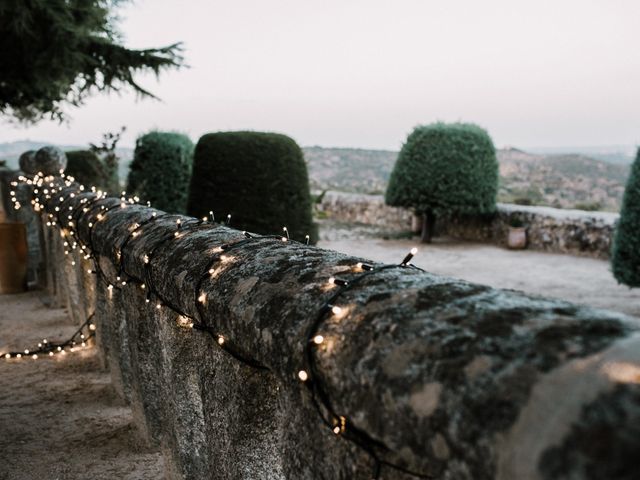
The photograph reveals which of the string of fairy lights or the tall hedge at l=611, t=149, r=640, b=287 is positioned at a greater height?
the string of fairy lights

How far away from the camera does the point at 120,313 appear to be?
358 cm

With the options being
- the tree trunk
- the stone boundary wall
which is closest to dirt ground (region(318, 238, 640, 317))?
the tree trunk

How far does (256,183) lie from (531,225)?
787 cm

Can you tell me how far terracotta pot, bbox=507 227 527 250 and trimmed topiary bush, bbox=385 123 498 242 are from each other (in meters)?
0.95

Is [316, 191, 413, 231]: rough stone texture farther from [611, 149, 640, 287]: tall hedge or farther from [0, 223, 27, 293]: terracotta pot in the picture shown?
[0, 223, 27, 293]: terracotta pot

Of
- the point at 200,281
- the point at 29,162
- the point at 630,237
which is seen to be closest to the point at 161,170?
the point at 29,162

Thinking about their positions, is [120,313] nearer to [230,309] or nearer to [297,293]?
[230,309]

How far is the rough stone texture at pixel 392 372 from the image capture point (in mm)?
697

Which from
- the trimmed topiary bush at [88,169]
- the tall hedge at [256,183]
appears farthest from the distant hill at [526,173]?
the tall hedge at [256,183]

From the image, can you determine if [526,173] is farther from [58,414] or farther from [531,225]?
[58,414]

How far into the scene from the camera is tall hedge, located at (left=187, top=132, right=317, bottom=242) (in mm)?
9188

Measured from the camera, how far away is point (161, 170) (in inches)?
509

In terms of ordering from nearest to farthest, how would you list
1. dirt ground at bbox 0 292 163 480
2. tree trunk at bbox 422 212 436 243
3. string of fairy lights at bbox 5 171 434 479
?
string of fairy lights at bbox 5 171 434 479, dirt ground at bbox 0 292 163 480, tree trunk at bbox 422 212 436 243

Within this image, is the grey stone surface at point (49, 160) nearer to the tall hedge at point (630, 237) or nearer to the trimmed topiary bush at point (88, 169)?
the trimmed topiary bush at point (88, 169)
